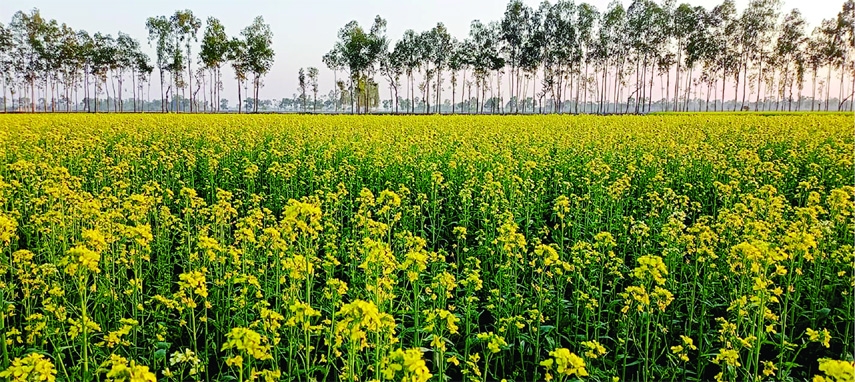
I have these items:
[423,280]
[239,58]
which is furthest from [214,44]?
[423,280]

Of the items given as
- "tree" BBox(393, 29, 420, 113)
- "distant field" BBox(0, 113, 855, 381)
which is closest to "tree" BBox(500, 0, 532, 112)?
"tree" BBox(393, 29, 420, 113)

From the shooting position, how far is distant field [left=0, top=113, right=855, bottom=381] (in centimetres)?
364

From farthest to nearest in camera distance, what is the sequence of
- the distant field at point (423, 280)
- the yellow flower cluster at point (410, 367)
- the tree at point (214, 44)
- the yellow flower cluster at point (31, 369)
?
the tree at point (214, 44) < the distant field at point (423, 280) < the yellow flower cluster at point (31, 369) < the yellow flower cluster at point (410, 367)

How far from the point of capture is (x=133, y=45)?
262 ft

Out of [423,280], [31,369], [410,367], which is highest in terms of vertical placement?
[410,367]

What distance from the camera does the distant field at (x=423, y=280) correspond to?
11.9 ft

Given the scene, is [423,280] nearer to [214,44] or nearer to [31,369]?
[31,369]

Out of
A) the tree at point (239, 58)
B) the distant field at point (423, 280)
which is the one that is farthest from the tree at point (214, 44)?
the distant field at point (423, 280)

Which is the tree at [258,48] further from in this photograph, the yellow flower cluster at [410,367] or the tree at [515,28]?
the yellow flower cluster at [410,367]

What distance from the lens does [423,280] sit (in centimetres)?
609

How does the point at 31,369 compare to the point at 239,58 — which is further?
the point at 239,58

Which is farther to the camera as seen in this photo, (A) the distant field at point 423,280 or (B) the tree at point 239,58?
(B) the tree at point 239,58

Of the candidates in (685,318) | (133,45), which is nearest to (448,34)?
(133,45)

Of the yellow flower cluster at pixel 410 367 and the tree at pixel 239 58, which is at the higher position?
the tree at pixel 239 58
